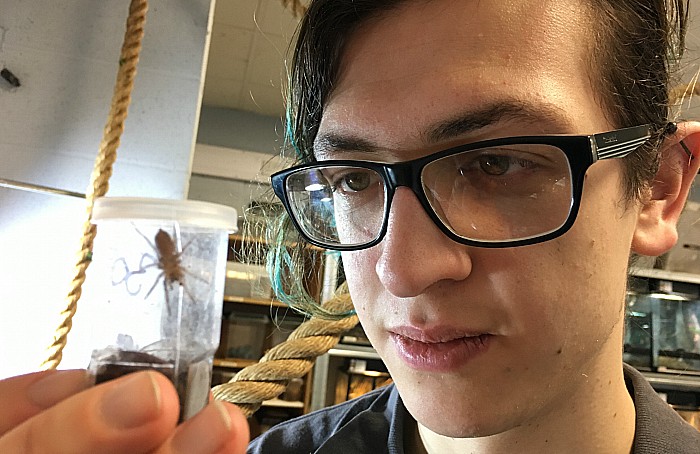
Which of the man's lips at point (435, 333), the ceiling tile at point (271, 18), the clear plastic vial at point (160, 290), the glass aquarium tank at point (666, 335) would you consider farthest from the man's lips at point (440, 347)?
the glass aquarium tank at point (666, 335)

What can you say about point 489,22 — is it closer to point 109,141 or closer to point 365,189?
point 365,189

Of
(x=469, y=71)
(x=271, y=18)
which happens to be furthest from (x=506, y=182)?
(x=271, y=18)

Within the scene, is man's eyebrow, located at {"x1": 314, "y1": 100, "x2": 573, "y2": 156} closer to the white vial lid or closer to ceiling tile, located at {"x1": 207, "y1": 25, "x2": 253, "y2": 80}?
the white vial lid

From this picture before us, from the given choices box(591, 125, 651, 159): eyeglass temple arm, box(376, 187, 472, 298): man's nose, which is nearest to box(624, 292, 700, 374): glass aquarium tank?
box(591, 125, 651, 159): eyeglass temple arm

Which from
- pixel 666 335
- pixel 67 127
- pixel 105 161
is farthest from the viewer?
pixel 666 335

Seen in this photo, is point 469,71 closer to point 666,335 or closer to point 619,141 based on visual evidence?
point 619,141
